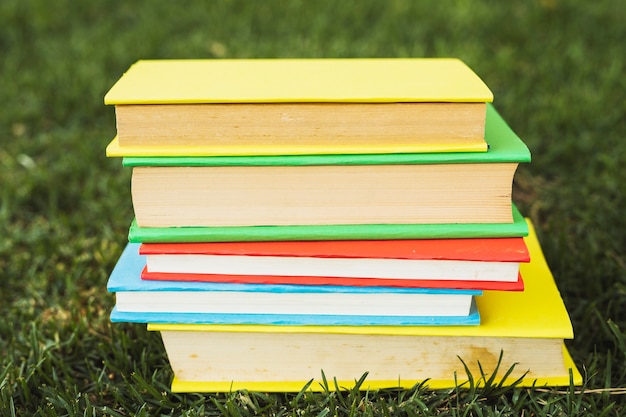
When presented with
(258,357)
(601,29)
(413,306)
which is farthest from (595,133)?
(258,357)

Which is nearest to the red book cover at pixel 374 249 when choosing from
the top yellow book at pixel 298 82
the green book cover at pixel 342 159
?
the green book cover at pixel 342 159

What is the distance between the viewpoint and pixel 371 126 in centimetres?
137

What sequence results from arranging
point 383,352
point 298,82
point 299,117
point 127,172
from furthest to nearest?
point 127,172 → point 383,352 → point 298,82 → point 299,117

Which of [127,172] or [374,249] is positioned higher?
[374,249]

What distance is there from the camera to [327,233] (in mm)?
1448

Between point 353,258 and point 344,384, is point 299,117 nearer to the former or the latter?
point 353,258

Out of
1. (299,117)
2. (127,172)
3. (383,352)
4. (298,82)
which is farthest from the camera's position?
(127,172)

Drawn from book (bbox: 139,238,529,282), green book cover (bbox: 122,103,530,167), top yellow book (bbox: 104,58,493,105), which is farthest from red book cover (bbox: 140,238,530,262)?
top yellow book (bbox: 104,58,493,105)

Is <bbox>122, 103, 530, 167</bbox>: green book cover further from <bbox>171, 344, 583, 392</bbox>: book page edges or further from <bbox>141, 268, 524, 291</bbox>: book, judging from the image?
<bbox>171, 344, 583, 392</bbox>: book page edges

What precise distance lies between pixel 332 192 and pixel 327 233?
0.28 feet

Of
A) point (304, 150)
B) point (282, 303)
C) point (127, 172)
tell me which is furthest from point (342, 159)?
point (127, 172)

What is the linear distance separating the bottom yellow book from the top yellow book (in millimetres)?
502

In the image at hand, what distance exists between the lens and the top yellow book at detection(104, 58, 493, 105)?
1.34 meters

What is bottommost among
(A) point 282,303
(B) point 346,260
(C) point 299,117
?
(A) point 282,303
